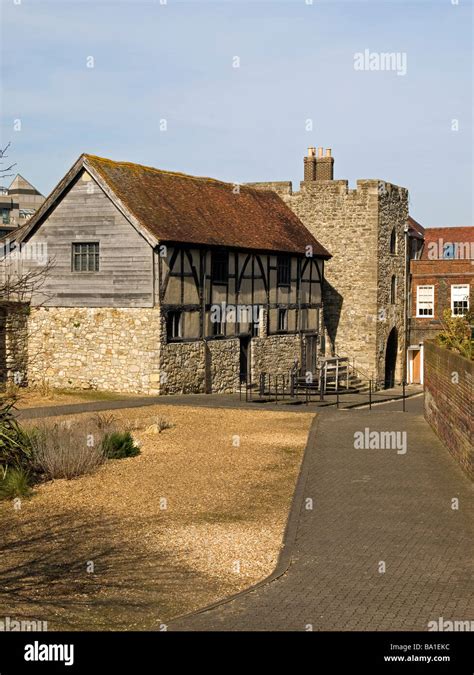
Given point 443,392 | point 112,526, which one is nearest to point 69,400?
point 443,392

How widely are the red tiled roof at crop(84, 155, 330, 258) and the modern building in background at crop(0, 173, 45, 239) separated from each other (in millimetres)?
35662

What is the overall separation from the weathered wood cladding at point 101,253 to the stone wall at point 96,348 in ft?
1.40

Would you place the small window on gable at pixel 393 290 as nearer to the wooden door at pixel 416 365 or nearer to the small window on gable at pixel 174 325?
the wooden door at pixel 416 365

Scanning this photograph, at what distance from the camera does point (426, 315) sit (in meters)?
47.7

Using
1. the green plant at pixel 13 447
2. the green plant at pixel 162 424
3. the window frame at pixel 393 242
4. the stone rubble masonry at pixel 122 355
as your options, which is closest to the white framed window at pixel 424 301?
the window frame at pixel 393 242

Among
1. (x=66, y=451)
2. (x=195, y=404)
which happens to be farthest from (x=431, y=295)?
(x=66, y=451)

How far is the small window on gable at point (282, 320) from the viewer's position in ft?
125

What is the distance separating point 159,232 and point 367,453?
44.0 ft

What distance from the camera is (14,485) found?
15273mm

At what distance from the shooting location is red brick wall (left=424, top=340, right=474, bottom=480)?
16.5 meters

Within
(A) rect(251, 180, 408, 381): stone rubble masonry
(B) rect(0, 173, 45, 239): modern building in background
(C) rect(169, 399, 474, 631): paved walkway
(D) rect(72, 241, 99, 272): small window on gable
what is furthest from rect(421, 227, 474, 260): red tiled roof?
(C) rect(169, 399, 474, 631): paved walkway

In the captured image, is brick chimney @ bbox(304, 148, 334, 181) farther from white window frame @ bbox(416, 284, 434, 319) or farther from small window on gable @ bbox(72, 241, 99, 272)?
small window on gable @ bbox(72, 241, 99, 272)

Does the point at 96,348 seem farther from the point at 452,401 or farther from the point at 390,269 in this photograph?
the point at 390,269
